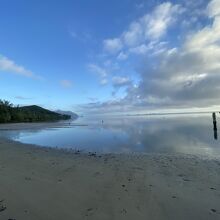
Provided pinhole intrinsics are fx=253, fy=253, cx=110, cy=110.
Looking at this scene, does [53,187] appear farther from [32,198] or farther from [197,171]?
[197,171]

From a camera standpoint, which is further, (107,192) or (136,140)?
(136,140)

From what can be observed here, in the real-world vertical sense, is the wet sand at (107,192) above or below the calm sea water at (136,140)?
below

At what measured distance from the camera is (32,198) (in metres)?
7.11

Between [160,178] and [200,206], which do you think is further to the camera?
[160,178]

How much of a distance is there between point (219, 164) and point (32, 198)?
10.0 meters

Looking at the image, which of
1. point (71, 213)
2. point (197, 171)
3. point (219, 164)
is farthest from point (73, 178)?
point (219, 164)

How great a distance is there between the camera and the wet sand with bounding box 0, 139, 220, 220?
6.34m

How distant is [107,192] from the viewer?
788 cm

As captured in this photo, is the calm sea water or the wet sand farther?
the calm sea water

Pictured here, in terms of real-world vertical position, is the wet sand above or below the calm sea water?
below

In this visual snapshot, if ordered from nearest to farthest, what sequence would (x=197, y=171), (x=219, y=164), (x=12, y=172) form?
(x=12, y=172)
(x=197, y=171)
(x=219, y=164)

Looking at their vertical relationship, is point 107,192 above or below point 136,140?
below

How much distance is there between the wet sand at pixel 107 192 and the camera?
6340 mm

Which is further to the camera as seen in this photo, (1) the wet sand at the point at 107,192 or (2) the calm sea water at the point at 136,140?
(2) the calm sea water at the point at 136,140
